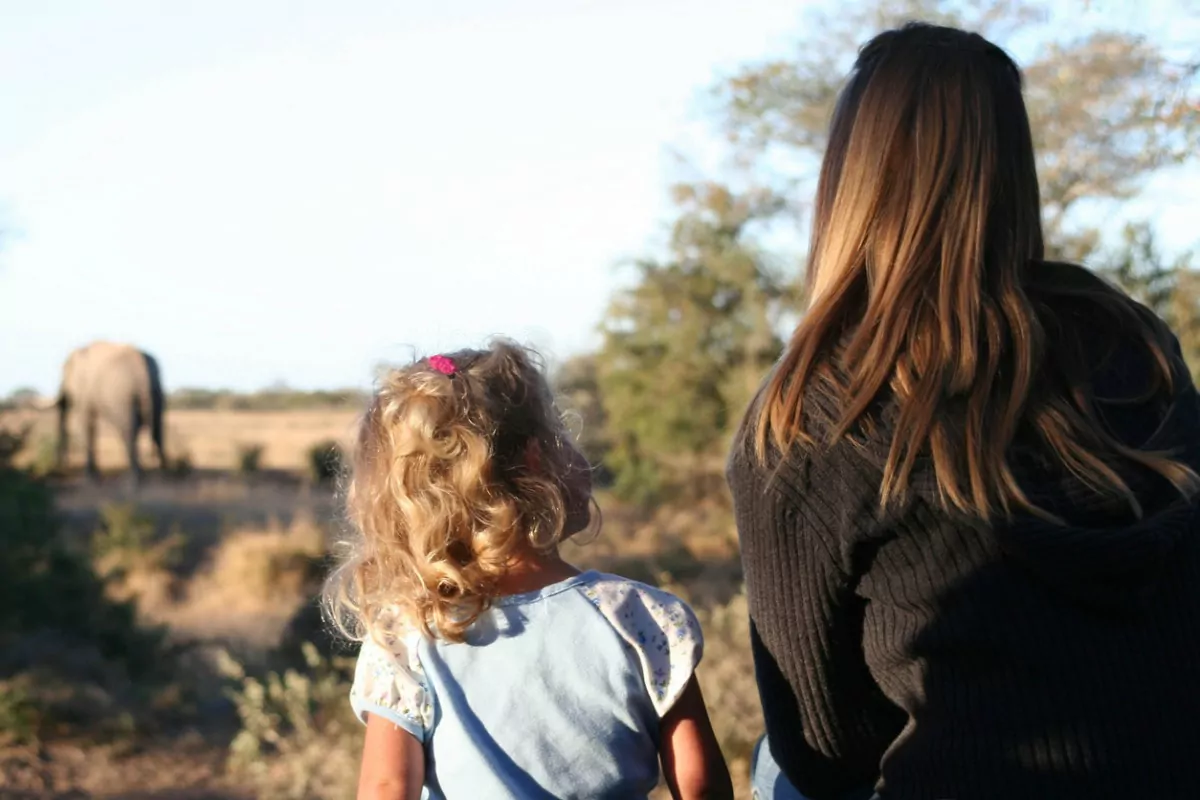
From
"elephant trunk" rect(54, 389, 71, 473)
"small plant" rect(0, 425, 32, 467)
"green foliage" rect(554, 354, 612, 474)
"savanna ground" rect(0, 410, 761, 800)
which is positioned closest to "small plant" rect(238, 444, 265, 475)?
"savanna ground" rect(0, 410, 761, 800)

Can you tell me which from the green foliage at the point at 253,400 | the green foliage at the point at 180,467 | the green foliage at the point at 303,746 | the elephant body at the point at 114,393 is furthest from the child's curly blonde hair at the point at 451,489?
the green foliage at the point at 253,400

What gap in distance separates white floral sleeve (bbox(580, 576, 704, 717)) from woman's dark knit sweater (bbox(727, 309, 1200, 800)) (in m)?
0.31

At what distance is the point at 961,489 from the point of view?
1.64m

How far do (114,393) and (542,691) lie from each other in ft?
82.6

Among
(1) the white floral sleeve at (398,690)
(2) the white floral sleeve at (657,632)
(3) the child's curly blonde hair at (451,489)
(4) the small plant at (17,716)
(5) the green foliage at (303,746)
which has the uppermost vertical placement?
(3) the child's curly blonde hair at (451,489)

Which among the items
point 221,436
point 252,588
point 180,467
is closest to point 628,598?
point 252,588

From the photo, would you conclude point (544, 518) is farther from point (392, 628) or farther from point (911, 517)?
point (911, 517)

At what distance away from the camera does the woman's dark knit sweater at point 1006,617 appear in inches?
63.5

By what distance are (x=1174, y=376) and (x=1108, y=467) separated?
234 millimetres

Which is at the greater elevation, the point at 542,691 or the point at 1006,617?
the point at 1006,617

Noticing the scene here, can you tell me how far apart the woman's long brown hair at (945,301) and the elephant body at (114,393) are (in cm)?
2407

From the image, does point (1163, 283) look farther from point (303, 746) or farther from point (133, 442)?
point (133, 442)

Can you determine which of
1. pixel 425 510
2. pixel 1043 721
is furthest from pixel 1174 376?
pixel 425 510

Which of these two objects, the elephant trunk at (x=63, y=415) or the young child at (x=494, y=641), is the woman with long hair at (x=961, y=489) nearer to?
the young child at (x=494, y=641)
